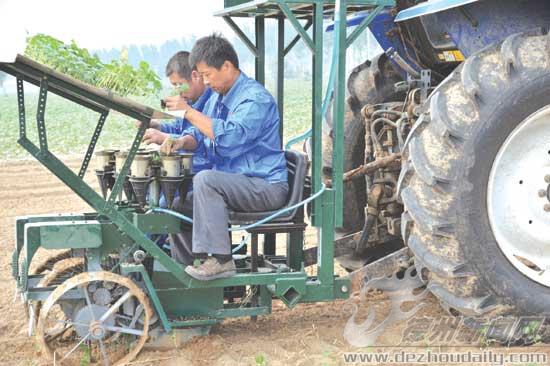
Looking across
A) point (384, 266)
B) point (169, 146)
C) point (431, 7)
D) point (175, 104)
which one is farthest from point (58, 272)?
point (431, 7)

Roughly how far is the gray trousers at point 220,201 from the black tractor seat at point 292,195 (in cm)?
3

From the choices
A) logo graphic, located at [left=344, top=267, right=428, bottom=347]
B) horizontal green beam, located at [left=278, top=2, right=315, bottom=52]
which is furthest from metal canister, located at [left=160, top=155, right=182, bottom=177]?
logo graphic, located at [left=344, top=267, right=428, bottom=347]

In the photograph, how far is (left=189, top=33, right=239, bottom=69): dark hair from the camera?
4332 millimetres

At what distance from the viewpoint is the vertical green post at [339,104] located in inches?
160

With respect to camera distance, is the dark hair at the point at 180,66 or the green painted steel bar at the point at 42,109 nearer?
the green painted steel bar at the point at 42,109

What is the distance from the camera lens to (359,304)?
518 cm

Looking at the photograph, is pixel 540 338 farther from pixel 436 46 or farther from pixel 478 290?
pixel 436 46

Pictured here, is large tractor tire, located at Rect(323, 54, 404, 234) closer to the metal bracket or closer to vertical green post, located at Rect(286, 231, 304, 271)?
the metal bracket

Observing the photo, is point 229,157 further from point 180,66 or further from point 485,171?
point 485,171

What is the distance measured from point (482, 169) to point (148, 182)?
1.73 meters

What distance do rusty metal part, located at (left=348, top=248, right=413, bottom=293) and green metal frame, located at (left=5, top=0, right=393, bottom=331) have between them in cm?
26

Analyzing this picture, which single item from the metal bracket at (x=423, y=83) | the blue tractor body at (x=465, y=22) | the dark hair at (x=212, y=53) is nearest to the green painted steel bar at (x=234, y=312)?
the dark hair at (x=212, y=53)

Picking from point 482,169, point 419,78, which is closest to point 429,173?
point 482,169

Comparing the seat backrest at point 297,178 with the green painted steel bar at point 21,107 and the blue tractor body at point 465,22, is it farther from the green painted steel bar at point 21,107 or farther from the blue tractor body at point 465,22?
the green painted steel bar at point 21,107
